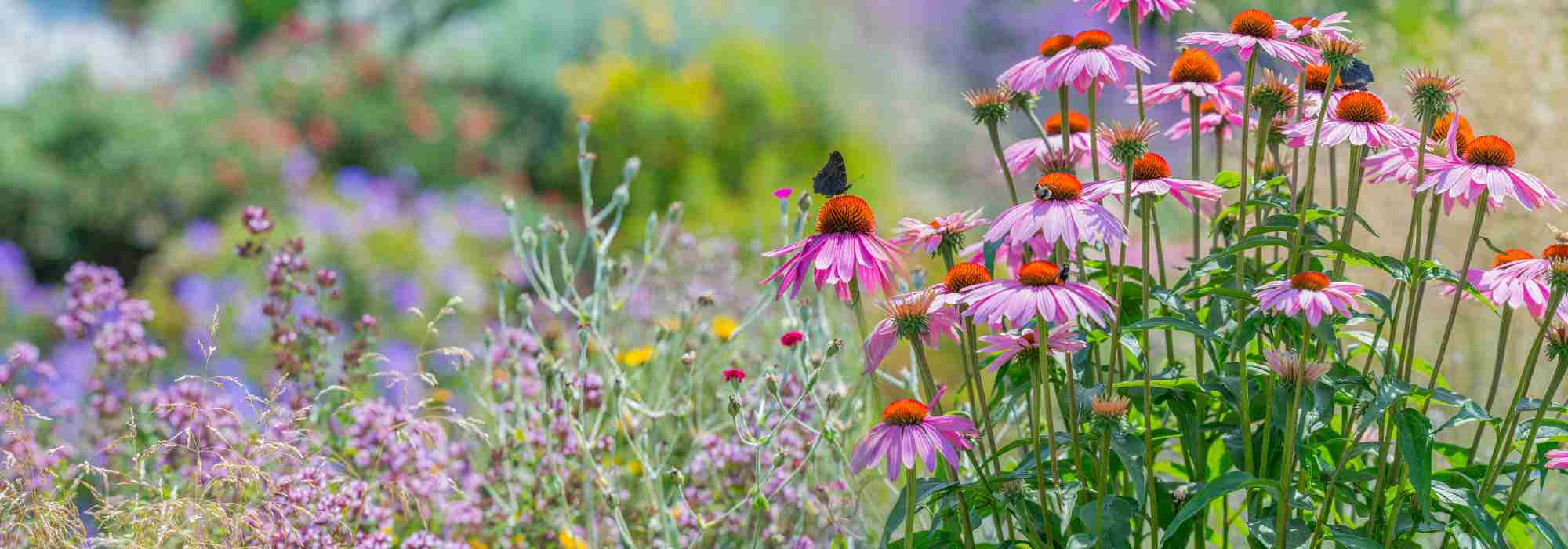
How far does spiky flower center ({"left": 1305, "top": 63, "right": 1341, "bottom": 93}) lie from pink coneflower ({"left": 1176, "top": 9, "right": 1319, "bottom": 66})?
205 millimetres

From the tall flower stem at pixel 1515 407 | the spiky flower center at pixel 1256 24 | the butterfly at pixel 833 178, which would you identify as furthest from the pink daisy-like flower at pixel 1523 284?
the butterfly at pixel 833 178

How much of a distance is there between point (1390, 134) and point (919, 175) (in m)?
4.95

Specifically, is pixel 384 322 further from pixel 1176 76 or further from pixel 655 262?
pixel 1176 76

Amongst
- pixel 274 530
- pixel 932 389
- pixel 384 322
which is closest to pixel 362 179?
pixel 384 322

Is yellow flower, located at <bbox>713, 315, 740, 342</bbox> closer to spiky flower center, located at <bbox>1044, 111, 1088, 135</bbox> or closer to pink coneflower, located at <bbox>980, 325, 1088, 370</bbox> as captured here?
spiky flower center, located at <bbox>1044, 111, 1088, 135</bbox>

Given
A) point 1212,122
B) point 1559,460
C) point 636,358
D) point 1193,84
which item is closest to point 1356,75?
point 1193,84

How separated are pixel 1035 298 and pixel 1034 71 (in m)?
0.35

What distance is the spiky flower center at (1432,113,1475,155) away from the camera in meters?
1.53

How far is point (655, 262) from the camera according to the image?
266 centimetres

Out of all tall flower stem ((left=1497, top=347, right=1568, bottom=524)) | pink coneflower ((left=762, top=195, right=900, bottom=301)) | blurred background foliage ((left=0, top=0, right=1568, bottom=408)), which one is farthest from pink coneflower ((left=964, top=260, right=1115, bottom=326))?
blurred background foliage ((left=0, top=0, right=1568, bottom=408))

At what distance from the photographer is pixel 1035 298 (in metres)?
1.33

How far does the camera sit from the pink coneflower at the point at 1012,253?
1681 mm

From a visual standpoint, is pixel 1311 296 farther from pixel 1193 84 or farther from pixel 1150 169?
pixel 1193 84

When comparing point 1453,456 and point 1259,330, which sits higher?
point 1259,330
